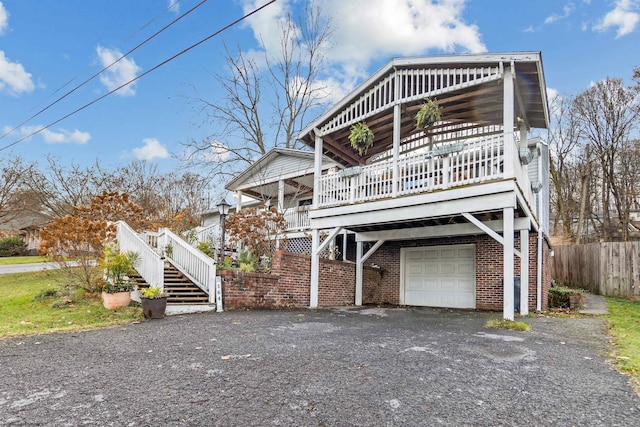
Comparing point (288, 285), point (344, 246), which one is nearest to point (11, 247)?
point (344, 246)

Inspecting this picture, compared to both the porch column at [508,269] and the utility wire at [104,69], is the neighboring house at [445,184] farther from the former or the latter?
the utility wire at [104,69]

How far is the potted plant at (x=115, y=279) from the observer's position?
8.48 meters

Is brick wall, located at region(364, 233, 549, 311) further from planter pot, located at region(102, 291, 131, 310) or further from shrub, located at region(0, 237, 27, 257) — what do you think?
shrub, located at region(0, 237, 27, 257)

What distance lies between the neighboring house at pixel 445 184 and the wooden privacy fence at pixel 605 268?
462cm

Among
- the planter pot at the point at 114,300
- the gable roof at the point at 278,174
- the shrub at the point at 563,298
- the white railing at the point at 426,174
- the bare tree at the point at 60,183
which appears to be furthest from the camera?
Answer: the bare tree at the point at 60,183

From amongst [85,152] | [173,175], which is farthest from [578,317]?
[85,152]

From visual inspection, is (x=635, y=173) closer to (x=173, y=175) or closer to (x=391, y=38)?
(x=391, y=38)

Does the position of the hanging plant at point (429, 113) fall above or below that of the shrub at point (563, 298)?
above

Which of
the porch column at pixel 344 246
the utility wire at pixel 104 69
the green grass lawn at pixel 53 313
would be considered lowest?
the green grass lawn at pixel 53 313

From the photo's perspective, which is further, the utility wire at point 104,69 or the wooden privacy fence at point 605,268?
the wooden privacy fence at point 605,268

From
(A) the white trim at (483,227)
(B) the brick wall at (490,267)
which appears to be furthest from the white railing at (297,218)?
(A) the white trim at (483,227)

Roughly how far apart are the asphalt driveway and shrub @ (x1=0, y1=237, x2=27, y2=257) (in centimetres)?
2652

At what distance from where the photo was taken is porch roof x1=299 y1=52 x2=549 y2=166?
26.4ft

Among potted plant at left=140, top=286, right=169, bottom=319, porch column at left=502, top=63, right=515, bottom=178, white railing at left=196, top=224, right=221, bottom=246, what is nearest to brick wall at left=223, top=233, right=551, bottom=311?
potted plant at left=140, top=286, right=169, bottom=319
